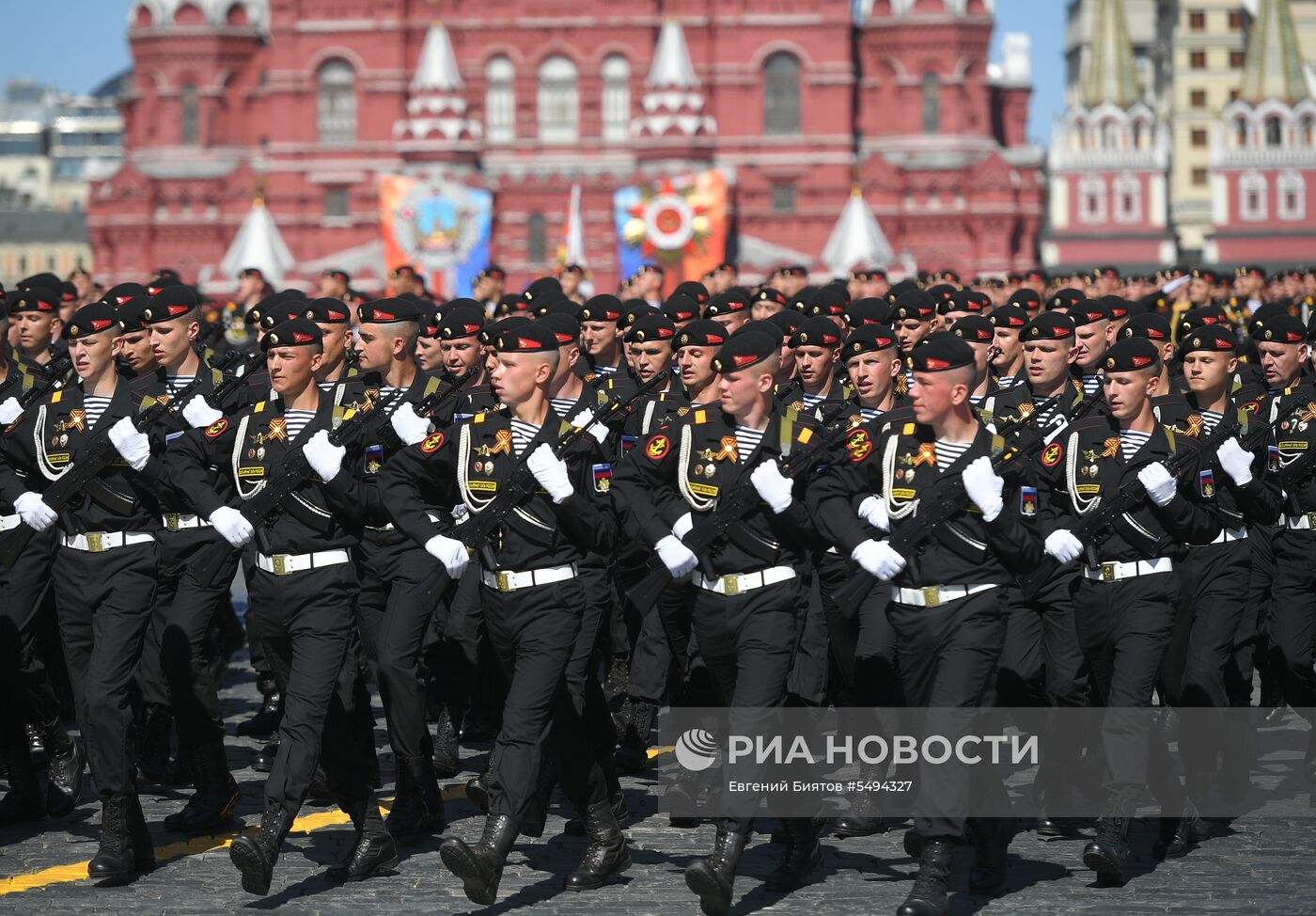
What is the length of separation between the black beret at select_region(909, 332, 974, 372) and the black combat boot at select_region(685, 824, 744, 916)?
207 centimetres

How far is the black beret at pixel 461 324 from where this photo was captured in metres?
12.0

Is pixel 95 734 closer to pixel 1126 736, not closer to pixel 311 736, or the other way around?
pixel 311 736

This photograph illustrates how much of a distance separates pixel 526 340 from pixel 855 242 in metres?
49.4

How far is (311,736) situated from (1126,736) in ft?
11.3

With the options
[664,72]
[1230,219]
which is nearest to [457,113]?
[664,72]

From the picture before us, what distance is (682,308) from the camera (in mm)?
14328

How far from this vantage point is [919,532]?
8711 mm

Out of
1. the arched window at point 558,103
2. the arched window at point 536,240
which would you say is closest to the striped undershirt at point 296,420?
the arched window at point 536,240

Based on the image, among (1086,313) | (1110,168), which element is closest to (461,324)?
(1086,313)

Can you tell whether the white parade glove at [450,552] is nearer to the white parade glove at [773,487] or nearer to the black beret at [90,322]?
the white parade glove at [773,487]

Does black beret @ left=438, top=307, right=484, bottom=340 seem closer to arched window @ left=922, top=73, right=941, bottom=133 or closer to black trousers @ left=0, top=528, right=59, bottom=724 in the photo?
Result: black trousers @ left=0, top=528, right=59, bottom=724

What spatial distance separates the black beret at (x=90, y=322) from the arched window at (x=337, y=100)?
54761mm

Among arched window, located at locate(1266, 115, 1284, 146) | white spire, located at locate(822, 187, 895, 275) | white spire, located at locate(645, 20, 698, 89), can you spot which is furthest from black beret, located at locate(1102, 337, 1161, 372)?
arched window, located at locate(1266, 115, 1284, 146)

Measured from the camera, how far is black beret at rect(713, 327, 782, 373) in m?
9.19
